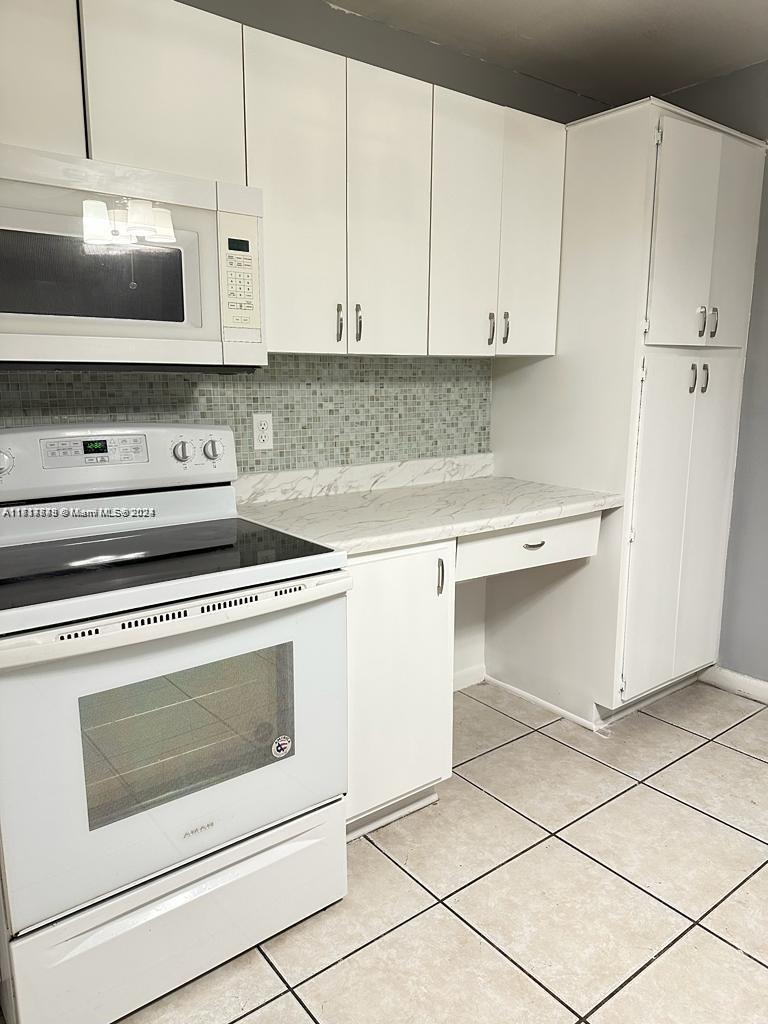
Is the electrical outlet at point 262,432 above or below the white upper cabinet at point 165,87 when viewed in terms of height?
below

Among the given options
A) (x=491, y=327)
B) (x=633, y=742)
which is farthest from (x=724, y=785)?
(x=491, y=327)

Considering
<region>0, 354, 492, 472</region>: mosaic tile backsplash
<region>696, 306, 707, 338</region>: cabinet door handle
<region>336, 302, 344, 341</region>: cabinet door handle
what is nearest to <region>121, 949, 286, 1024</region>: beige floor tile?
<region>0, 354, 492, 472</region>: mosaic tile backsplash

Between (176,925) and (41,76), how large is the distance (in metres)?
1.81

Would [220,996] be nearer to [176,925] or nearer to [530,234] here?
[176,925]

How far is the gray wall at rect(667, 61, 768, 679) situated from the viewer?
2814 millimetres

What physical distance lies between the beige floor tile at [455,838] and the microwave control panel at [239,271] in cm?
147

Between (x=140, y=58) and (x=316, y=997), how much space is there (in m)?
2.12

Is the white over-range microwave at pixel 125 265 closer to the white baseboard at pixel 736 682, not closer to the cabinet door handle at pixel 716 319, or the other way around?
the cabinet door handle at pixel 716 319

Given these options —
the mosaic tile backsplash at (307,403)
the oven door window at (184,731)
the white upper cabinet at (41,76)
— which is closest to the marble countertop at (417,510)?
the mosaic tile backsplash at (307,403)

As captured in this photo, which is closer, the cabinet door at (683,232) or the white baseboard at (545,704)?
the cabinet door at (683,232)

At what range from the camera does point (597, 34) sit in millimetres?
2557

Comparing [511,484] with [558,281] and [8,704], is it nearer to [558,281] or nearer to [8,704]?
[558,281]

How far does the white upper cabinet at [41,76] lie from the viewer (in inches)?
60.9

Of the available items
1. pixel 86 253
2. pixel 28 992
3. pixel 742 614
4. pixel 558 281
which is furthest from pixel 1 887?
pixel 742 614
